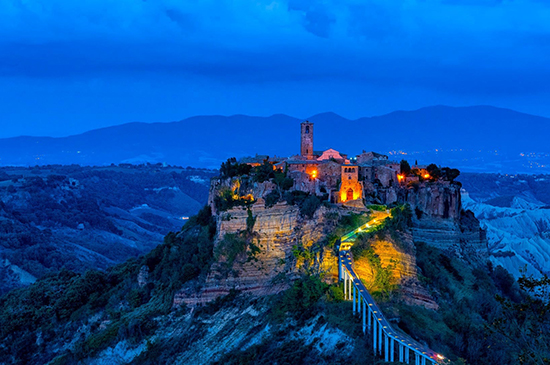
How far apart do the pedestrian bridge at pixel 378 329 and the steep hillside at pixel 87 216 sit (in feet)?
190

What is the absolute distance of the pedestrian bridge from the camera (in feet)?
85.6

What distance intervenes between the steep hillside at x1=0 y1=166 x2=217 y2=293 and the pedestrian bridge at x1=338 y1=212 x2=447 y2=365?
5777 centimetres

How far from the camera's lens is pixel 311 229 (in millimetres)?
39250

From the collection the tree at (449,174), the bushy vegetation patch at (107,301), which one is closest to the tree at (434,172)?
the tree at (449,174)

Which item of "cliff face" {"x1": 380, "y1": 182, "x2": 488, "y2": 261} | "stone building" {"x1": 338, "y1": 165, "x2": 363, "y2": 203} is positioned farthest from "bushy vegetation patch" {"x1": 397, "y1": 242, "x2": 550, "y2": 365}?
"stone building" {"x1": 338, "y1": 165, "x2": 363, "y2": 203}

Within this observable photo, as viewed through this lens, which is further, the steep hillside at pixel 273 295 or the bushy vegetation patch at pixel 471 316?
the steep hillside at pixel 273 295

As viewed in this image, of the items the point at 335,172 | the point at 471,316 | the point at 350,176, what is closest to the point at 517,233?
the point at 335,172

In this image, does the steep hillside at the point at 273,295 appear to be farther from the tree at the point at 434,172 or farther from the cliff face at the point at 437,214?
the tree at the point at 434,172

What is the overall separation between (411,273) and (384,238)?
2500 mm

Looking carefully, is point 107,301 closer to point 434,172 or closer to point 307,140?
point 307,140

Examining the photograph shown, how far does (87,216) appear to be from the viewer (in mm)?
125750

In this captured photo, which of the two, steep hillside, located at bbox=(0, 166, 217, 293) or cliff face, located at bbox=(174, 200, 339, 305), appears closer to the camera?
cliff face, located at bbox=(174, 200, 339, 305)

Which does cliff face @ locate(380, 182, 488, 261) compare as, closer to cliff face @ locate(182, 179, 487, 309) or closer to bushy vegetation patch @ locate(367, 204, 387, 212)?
cliff face @ locate(182, 179, 487, 309)

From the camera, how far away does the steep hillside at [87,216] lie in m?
89.8
